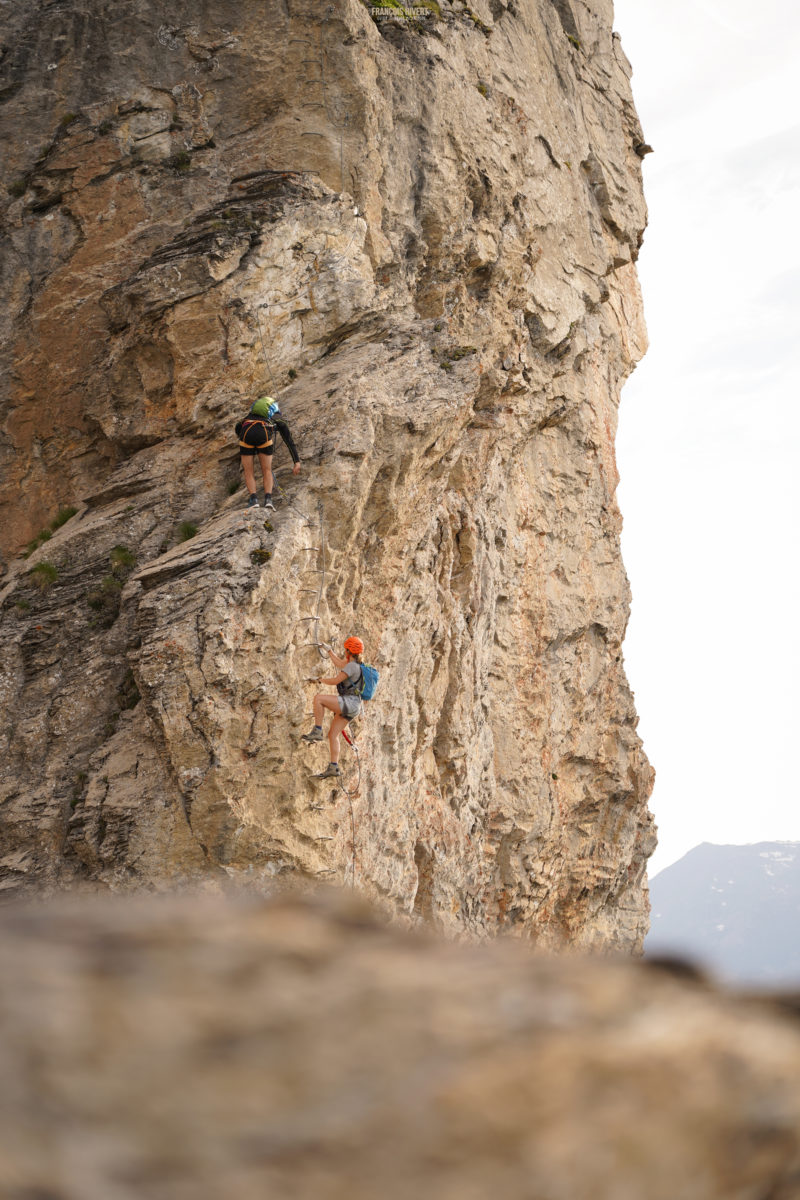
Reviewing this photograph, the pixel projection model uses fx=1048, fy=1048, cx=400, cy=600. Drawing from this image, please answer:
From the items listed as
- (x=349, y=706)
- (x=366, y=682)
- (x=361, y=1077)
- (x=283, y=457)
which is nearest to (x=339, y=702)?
(x=349, y=706)

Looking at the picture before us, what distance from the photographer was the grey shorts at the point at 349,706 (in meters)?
14.0

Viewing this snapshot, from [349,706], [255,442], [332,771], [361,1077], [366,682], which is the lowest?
[361,1077]

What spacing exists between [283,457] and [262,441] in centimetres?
89

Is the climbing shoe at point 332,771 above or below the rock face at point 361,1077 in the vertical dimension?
above

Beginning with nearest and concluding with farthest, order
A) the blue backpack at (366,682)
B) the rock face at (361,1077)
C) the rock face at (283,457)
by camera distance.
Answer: the rock face at (361,1077) → the rock face at (283,457) → the blue backpack at (366,682)

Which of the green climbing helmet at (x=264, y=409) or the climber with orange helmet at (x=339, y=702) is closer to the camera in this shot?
the climber with orange helmet at (x=339, y=702)

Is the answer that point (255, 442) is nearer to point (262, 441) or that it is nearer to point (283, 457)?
point (262, 441)

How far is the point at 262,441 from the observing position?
14891mm

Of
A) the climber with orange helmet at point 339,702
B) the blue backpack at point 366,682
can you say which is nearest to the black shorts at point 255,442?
the climber with orange helmet at point 339,702

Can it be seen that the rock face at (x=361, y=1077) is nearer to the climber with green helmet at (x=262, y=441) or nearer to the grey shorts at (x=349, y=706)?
the grey shorts at (x=349, y=706)

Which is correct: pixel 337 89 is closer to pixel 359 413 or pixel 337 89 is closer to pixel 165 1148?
pixel 359 413

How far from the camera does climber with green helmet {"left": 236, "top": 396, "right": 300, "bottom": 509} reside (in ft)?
48.7

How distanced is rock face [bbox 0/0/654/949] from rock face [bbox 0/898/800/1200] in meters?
10.0

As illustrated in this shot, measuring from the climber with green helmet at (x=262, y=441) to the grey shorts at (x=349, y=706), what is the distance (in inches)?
116
